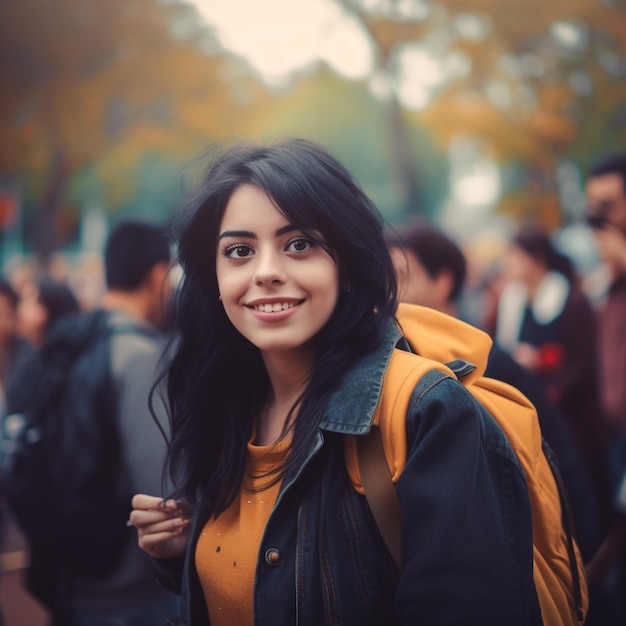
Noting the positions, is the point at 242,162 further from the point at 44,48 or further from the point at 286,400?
the point at 44,48

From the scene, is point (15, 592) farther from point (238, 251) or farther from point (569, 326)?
point (569, 326)

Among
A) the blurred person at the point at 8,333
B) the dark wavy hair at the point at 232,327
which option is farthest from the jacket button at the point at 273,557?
the blurred person at the point at 8,333

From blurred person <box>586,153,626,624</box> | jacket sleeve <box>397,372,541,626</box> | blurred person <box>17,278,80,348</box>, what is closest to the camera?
jacket sleeve <box>397,372,541,626</box>

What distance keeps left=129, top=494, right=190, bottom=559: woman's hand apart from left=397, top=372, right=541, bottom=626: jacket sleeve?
736 mm

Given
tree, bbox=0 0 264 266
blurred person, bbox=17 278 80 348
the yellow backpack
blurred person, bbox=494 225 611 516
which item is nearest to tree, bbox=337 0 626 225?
blurred person, bbox=494 225 611 516

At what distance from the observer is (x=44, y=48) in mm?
12164

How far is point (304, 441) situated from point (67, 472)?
147 cm

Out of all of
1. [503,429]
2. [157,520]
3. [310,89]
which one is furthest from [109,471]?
[310,89]

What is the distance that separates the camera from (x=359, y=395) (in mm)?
1471

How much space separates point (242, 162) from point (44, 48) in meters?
12.4

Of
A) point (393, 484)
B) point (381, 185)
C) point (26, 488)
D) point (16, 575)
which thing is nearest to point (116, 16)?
point (16, 575)

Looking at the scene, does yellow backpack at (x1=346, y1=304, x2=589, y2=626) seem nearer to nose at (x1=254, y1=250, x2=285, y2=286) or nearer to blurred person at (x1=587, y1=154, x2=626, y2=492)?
nose at (x1=254, y1=250, x2=285, y2=286)

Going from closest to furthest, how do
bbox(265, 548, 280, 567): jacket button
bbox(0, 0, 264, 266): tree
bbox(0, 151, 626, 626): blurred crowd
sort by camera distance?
bbox(265, 548, 280, 567): jacket button
bbox(0, 151, 626, 626): blurred crowd
bbox(0, 0, 264, 266): tree

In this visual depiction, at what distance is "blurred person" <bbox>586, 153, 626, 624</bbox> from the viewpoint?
3.31 metres
